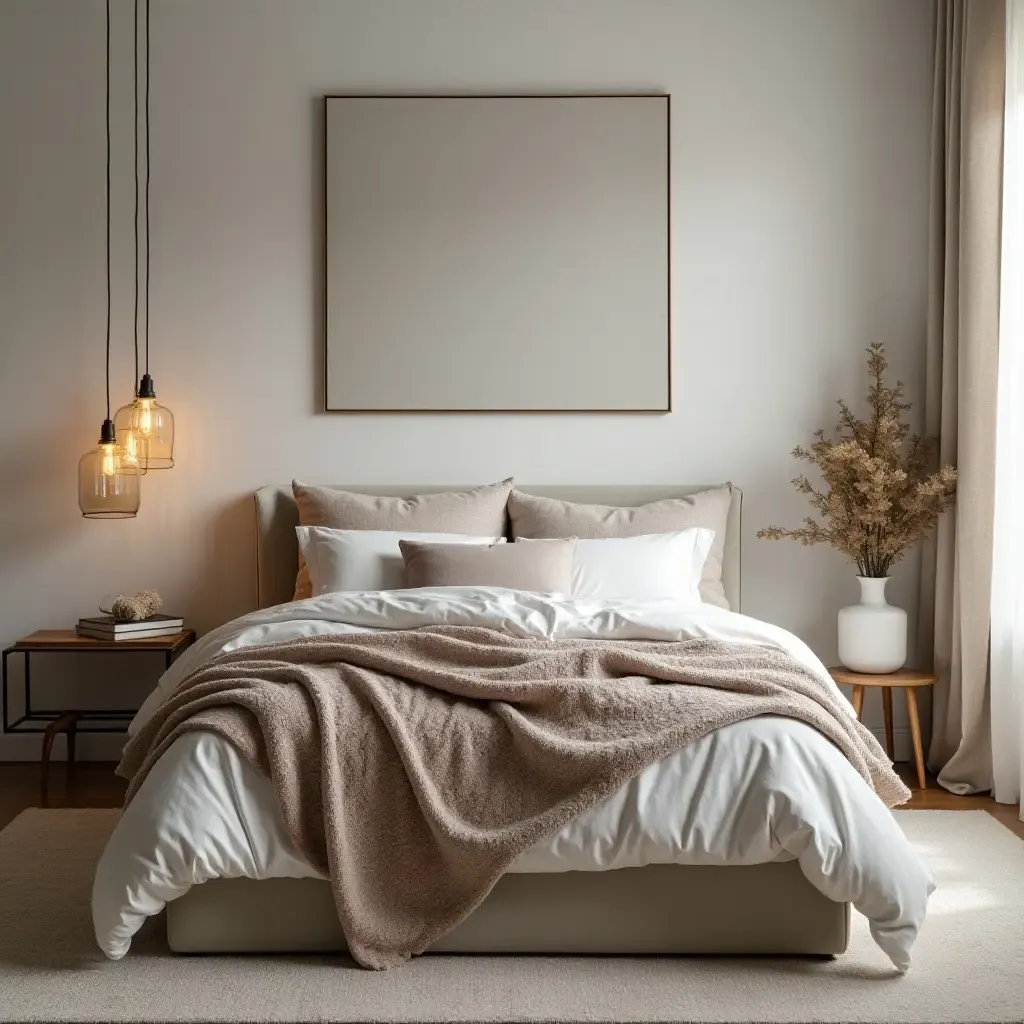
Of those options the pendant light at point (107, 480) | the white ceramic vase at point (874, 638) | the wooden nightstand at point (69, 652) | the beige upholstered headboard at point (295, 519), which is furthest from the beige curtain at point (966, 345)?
the pendant light at point (107, 480)

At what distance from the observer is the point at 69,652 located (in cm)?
471

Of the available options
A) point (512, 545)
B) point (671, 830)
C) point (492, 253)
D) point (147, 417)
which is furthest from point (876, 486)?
point (147, 417)

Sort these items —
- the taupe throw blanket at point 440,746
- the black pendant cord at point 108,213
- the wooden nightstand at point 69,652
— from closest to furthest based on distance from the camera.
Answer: the taupe throw blanket at point 440,746
the wooden nightstand at point 69,652
the black pendant cord at point 108,213

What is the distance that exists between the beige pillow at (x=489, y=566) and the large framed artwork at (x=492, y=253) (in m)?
0.90

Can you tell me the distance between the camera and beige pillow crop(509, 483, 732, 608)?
4367 mm

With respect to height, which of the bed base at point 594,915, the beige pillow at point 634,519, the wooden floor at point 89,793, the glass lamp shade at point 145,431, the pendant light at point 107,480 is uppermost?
the glass lamp shade at point 145,431

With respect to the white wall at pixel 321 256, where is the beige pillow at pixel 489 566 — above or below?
below

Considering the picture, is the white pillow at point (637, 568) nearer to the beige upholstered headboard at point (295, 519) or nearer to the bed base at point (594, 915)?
the beige upholstered headboard at point (295, 519)

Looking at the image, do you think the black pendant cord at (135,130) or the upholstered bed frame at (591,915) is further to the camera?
the black pendant cord at (135,130)

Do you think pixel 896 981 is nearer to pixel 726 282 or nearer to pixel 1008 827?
pixel 1008 827

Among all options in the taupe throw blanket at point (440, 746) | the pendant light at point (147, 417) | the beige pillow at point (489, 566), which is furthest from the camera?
the pendant light at point (147, 417)

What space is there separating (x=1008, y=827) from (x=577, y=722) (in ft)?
6.22

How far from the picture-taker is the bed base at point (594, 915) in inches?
103

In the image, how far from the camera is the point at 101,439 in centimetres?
439
